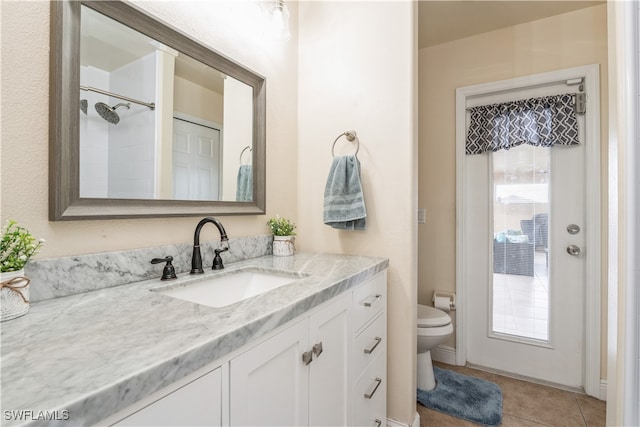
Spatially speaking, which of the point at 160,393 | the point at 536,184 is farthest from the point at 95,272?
the point at 536,184

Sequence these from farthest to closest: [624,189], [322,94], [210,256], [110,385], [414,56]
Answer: [322,94] < [414,56] < [210,256] < [624,189] < [110,385]

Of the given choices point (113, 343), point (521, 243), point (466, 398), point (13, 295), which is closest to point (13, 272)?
point (13, 295)

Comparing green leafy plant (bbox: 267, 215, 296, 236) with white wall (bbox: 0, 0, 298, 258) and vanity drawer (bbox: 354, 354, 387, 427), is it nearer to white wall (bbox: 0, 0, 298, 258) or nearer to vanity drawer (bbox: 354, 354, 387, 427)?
white wall (bbox: 0, 0, 298, 258)

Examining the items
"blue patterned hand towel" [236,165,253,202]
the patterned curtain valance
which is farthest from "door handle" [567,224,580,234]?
"blue patterned hand towel" [236,165,253,202]

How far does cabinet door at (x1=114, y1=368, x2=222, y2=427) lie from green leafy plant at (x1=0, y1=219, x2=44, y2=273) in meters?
0.49

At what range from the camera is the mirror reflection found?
0.89 m

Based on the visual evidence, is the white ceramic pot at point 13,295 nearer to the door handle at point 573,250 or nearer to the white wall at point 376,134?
the white wall at point 376,134

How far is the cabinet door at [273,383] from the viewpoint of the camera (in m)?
0.61

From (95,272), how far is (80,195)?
8.7 inches

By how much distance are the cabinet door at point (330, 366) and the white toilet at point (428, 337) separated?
0.94m

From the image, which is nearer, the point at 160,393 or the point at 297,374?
the point at 160,393

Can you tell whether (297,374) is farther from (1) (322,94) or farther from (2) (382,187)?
(1) (322,94)

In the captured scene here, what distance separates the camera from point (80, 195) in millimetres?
843

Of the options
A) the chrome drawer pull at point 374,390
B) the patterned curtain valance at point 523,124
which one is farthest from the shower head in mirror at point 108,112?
the patterned curtain valance at point 523,124
